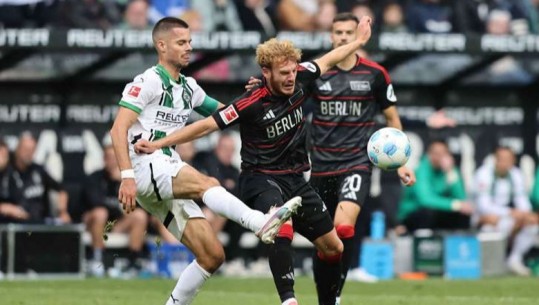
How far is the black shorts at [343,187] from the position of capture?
12.1 meters

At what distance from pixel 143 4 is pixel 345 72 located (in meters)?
6.31

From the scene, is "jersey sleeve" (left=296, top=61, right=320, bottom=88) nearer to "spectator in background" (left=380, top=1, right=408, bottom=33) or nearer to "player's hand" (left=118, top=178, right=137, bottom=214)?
"player's hand" (left=118, top=178, right=137, bottom=214)

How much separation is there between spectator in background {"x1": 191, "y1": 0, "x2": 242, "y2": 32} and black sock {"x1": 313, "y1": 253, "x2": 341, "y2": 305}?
8.39m

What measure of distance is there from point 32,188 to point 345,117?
20.1ft

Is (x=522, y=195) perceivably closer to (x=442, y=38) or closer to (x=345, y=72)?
(x=442, y=38)

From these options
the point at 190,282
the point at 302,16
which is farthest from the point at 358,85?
the point at 302,16

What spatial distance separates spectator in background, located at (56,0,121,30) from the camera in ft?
59.3

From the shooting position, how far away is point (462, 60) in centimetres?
1984

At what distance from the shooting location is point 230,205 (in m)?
9.84

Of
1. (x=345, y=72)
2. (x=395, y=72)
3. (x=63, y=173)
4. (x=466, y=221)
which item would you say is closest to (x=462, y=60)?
(x=395, y=72)

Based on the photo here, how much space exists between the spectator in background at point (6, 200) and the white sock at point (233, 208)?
25.0 ft

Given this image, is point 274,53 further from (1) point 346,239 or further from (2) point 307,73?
(1) point 346,239

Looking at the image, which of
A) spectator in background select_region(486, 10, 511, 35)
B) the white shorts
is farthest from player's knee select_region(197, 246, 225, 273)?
spectator in background select_region(486, 10, 511, 35)

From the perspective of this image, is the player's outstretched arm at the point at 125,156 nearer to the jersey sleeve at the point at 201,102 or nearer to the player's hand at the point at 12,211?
the jersey sleeve at the point at 201,102
